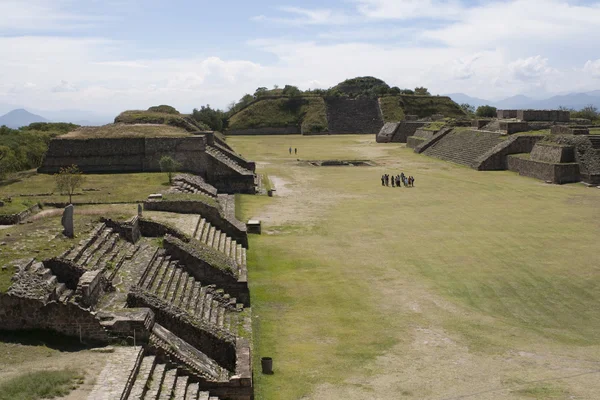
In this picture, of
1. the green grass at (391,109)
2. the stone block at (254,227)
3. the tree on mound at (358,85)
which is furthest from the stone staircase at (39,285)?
the tree on mound at (358,85)

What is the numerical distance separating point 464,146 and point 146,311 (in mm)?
44943

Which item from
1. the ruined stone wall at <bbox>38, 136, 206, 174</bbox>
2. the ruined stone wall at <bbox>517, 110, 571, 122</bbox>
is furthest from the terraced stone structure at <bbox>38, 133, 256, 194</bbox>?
the ruined stone wall at <bbox>517, 110, 571, 122</bbox>

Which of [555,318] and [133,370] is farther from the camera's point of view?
[555,318]

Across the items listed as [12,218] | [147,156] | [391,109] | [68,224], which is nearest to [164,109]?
[147,156]

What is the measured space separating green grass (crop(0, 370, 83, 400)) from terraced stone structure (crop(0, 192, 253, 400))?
478 mm

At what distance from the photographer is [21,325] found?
1180cm

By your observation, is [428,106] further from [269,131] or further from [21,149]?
[21,149]

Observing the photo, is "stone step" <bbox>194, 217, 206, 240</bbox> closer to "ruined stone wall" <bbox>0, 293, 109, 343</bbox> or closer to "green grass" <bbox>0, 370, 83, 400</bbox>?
"ruined stone wall" <bbox>0, 293, 109, 343</bbox>

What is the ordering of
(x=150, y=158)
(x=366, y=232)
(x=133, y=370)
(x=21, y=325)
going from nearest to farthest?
(x=133, y=370) → (x=21, y=325) → (x=366, y=232) → (x=150, y=158)

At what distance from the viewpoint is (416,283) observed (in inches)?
722

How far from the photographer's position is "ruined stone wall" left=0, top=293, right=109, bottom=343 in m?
11.8

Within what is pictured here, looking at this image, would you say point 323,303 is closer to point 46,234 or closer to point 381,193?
point 46,234

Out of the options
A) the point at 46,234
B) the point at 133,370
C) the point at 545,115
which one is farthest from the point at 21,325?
the point at 545,115

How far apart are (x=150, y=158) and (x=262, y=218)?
403 inches
